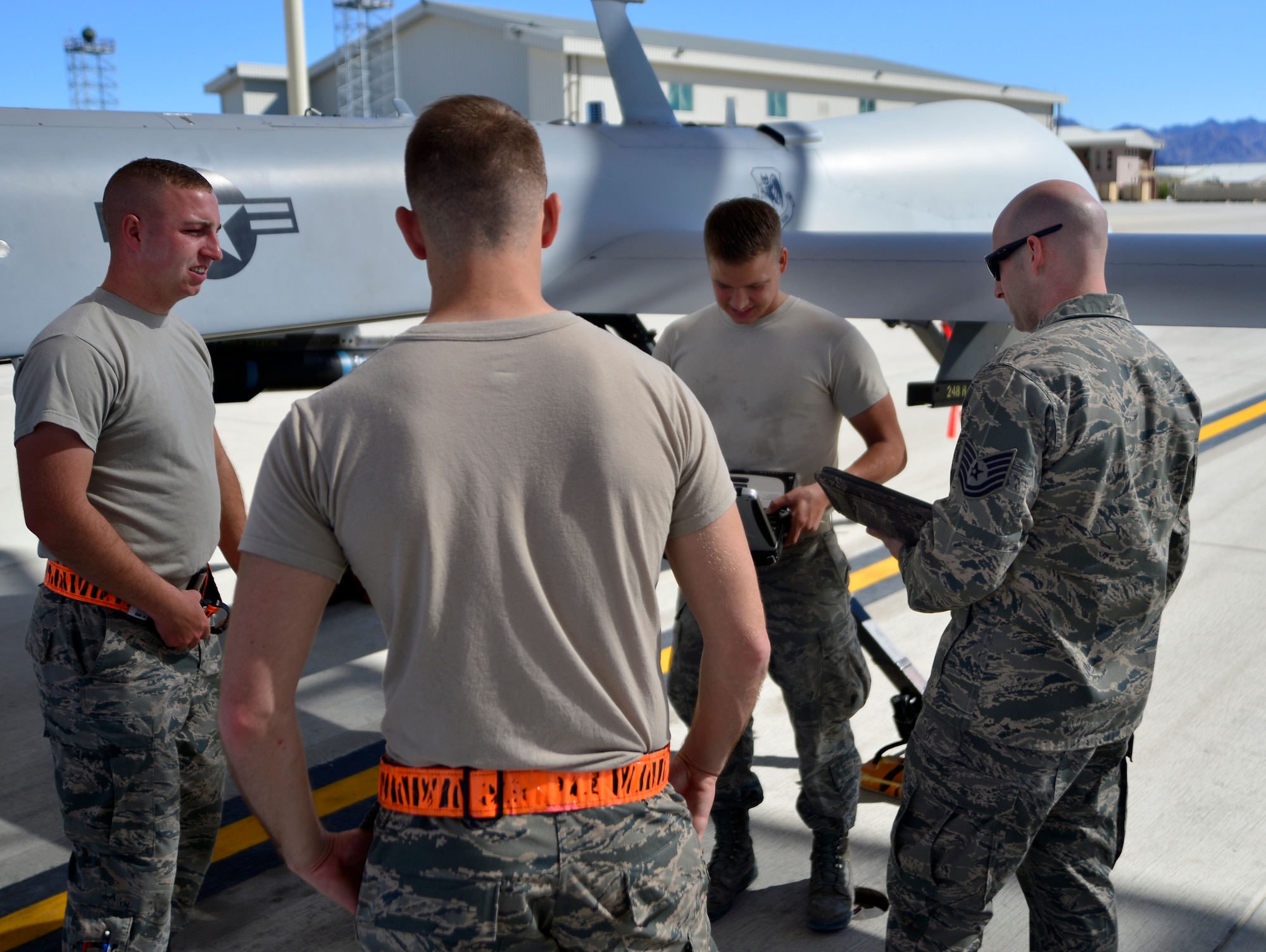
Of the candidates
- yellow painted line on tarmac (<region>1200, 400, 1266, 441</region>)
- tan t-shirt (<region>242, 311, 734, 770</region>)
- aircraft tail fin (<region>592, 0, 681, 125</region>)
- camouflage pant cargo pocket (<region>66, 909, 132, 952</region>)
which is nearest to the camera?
tan t-shirt (<region>242, 311, 734, 770</region>)

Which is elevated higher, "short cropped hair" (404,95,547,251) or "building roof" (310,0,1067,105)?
"building roof" (310,0,1067,105)

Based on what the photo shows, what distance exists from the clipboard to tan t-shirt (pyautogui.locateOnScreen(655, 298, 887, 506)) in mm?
711

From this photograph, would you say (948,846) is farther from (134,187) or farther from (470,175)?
(134,187)

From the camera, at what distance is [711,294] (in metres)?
6.96

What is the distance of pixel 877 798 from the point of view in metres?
4.12

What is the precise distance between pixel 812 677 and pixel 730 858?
66cm

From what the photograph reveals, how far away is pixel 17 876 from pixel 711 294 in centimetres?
493

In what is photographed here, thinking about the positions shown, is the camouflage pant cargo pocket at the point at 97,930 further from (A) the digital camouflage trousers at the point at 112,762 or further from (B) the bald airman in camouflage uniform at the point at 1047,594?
(B) the bald airman in camouflage uniform at the point at 1047,594

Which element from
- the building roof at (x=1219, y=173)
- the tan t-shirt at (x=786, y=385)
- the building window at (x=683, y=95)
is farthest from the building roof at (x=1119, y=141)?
the tan t-shirt at (x=786, y=385)

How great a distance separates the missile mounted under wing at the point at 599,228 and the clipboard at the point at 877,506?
2587mm

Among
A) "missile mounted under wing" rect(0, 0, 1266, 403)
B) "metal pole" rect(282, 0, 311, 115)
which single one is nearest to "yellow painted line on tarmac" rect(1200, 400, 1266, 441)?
"missile mounted under wing" rect(0, 0, 1266, 403)

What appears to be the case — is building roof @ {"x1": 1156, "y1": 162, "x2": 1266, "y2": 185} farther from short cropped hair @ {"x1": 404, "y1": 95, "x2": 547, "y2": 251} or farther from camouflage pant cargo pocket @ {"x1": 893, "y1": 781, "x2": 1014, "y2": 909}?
short cropped hair @ {"x1": 404, "y1": 95, "x2": 547, "y2": 251}

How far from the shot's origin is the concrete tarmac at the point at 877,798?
3.33 metres

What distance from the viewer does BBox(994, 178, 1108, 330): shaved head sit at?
2.32m
